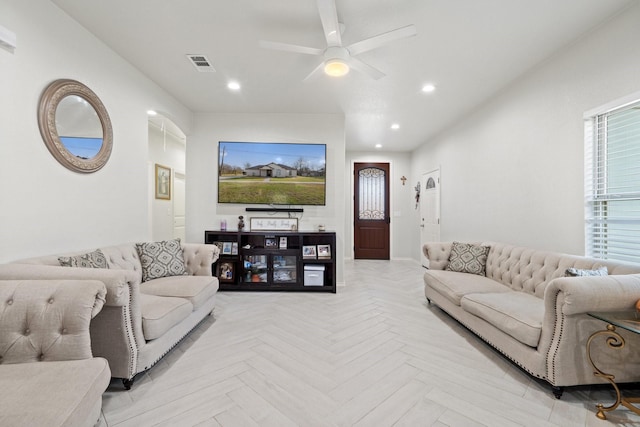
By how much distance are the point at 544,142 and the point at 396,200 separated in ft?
13.2

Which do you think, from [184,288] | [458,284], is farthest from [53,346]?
[458,284]

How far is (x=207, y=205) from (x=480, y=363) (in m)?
4.01

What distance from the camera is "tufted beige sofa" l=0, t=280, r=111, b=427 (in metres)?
1.08

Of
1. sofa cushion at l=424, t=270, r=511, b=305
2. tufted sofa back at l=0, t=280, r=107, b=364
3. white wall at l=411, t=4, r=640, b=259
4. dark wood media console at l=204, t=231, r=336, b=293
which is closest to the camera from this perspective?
tufted sofa back at l=0, t=280, r=107, b=364

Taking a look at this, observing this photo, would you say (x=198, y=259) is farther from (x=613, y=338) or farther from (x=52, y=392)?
(x=613, y=338)

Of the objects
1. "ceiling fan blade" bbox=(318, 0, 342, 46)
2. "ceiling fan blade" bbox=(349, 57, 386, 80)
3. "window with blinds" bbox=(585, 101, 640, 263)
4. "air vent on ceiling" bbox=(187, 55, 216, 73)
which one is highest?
"air vent on ceiling" bbox=(187, 55, 216, 73)

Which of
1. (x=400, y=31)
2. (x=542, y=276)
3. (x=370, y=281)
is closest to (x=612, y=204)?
(x=542, y=276)

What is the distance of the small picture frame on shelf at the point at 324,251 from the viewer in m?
→ 4.04

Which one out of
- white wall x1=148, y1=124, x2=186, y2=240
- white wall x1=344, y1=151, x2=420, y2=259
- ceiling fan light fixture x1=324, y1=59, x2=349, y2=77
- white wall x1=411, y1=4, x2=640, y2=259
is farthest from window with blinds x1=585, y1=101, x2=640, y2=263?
white wall x1=148, y1=124, x2=186, y2=240

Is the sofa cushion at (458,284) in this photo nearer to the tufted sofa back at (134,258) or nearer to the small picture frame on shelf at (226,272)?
the tufted sofa back at (134,258)

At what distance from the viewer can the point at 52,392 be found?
1.06 meters

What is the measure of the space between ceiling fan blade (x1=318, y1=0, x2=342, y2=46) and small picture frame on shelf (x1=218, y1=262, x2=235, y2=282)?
10.6ft

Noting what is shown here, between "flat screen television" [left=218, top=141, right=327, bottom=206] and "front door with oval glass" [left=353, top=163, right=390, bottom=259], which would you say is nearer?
"flat screen television" [left=218, top=141, right=327, bottom=206]

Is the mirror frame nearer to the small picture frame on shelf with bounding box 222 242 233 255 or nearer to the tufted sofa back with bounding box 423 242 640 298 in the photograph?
the small picture frame on shelf with bounding box 222 242 233 255
